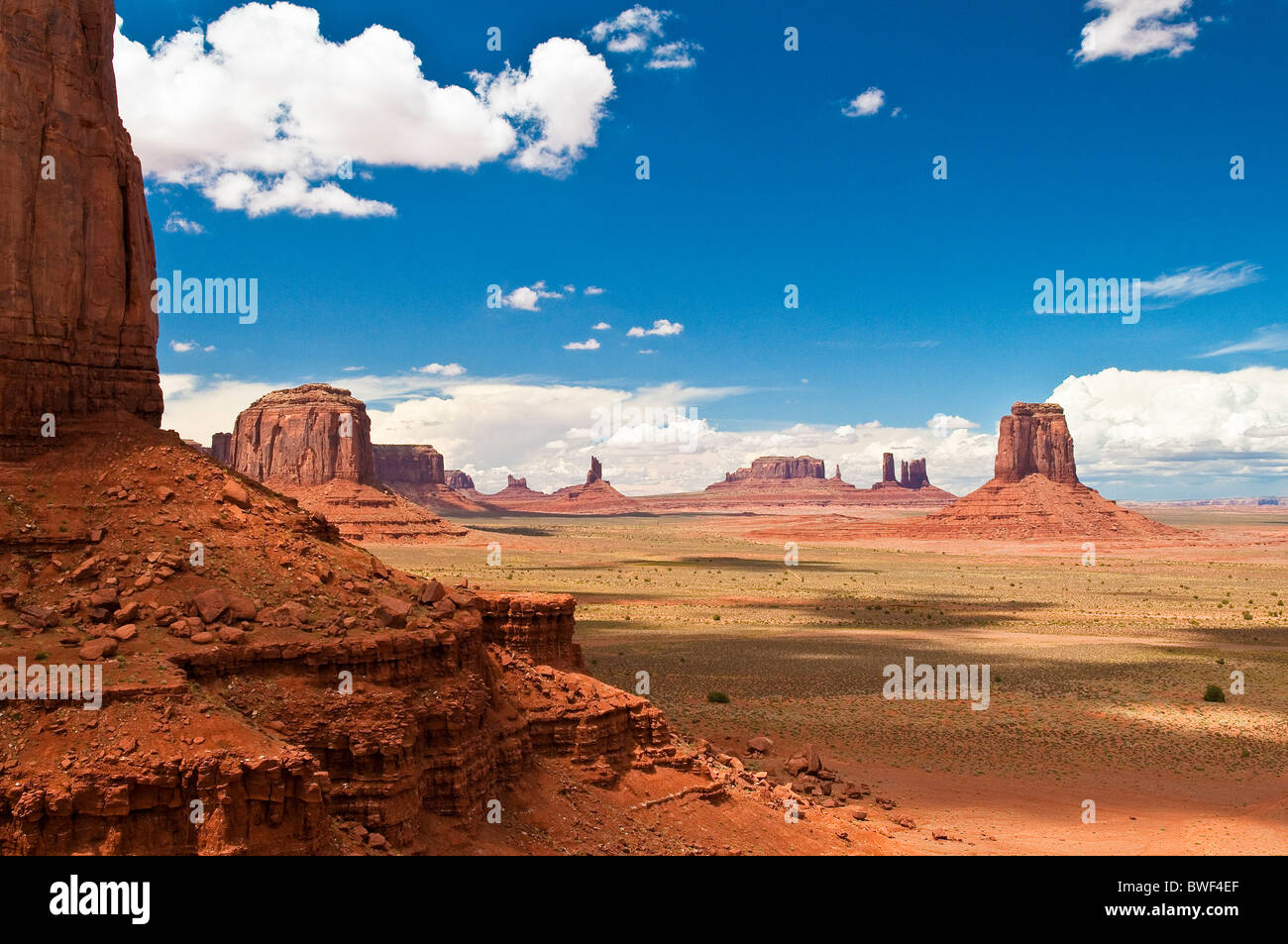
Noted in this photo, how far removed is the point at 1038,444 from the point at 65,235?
185974 mm

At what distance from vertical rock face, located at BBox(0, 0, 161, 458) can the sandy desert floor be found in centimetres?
1970

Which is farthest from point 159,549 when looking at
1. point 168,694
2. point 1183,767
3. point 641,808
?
point 1183,767

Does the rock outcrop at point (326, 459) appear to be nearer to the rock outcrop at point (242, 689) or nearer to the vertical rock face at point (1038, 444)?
the vertical rock face at point (1038, 444)

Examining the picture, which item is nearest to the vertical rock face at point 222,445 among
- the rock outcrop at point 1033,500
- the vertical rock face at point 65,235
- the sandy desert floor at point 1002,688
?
the sandy desert floor at point 1002,688

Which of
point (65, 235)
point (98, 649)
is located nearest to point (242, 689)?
point (98, 649)

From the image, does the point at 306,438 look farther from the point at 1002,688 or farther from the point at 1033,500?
the point at 1002,688

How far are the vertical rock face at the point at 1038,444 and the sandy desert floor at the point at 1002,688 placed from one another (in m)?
81.1

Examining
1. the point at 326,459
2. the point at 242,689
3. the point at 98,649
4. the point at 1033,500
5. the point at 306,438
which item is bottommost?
the point at 242,689

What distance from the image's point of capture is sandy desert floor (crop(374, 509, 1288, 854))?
A: 24562mm

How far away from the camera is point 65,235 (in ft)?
59.0

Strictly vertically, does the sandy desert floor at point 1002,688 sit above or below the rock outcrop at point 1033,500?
below

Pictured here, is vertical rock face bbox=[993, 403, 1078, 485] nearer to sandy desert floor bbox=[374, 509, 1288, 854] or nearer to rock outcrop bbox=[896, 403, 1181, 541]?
rock outcrop bbox=[896, 403, 1181, 541]

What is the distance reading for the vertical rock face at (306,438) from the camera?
155 m
